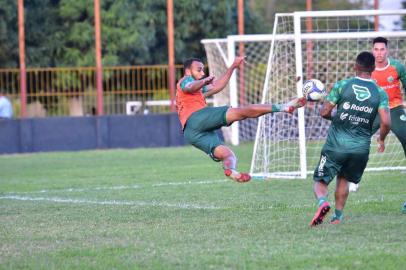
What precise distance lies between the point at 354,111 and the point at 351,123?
131 millimetres

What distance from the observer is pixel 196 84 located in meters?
12.0

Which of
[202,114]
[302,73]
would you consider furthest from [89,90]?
[202,114]

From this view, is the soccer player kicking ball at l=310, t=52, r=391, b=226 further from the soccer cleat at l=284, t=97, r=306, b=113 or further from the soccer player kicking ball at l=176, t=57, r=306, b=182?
the soccer player kicking ball at l=176, t=57, r=306, b=182

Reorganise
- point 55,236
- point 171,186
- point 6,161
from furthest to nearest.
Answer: point 6,161 < point 171,186 < point 55,236

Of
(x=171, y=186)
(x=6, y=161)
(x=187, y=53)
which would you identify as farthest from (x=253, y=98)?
(x=171, y=186)

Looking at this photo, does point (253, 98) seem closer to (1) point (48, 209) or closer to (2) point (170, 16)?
(2) point (170, 16)

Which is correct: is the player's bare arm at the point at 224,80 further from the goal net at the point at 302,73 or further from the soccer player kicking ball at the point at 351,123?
the goal net at the point at 302,73

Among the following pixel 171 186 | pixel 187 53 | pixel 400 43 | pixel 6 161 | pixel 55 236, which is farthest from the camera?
pixel 187 53

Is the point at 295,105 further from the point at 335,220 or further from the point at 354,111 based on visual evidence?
the point at 335,220

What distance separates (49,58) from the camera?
32906mm

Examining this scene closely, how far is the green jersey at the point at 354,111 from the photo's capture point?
33.3 ft

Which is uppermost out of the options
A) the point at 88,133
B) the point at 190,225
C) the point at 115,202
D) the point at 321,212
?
the point at 321,212

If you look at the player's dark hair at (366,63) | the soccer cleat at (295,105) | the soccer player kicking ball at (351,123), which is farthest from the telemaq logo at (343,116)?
the soccer cleat at (295,105)

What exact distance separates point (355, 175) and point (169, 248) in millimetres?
2466
